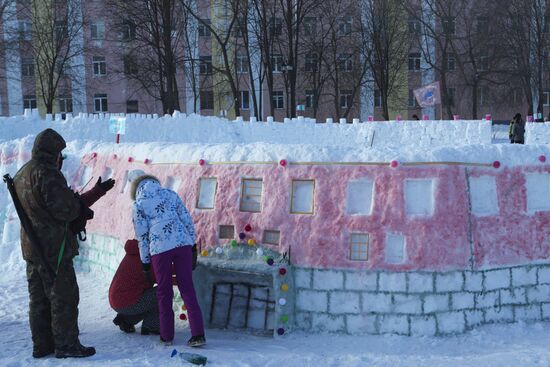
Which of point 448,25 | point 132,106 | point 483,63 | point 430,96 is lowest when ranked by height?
point 430,96

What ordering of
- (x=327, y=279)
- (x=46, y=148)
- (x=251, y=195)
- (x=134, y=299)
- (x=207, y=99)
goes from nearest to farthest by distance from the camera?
(x=46, y=148), (x=134, y=299), (x=327, y=279), (x=251, y=195), (x=207, y=99)

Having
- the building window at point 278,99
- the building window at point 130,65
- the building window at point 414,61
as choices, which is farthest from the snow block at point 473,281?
the building window at point 414,61

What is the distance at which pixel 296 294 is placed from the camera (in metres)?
5.21

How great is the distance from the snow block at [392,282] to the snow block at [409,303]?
7 cm

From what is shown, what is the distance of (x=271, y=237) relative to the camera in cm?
536

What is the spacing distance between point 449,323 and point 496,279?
1.99ft

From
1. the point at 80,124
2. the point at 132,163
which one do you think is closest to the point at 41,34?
the point at 80,124

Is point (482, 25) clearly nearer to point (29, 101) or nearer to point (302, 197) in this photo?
point (29, 101)

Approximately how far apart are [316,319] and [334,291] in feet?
1.00

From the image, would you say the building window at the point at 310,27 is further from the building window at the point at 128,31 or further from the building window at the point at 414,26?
the building window at the point at 128,31

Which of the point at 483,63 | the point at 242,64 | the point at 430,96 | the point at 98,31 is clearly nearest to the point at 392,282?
the point at 430,96

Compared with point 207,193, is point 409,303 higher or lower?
lower

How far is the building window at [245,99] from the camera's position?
34438mm

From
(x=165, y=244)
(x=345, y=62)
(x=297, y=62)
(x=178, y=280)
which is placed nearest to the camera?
(x=165, y=244)
